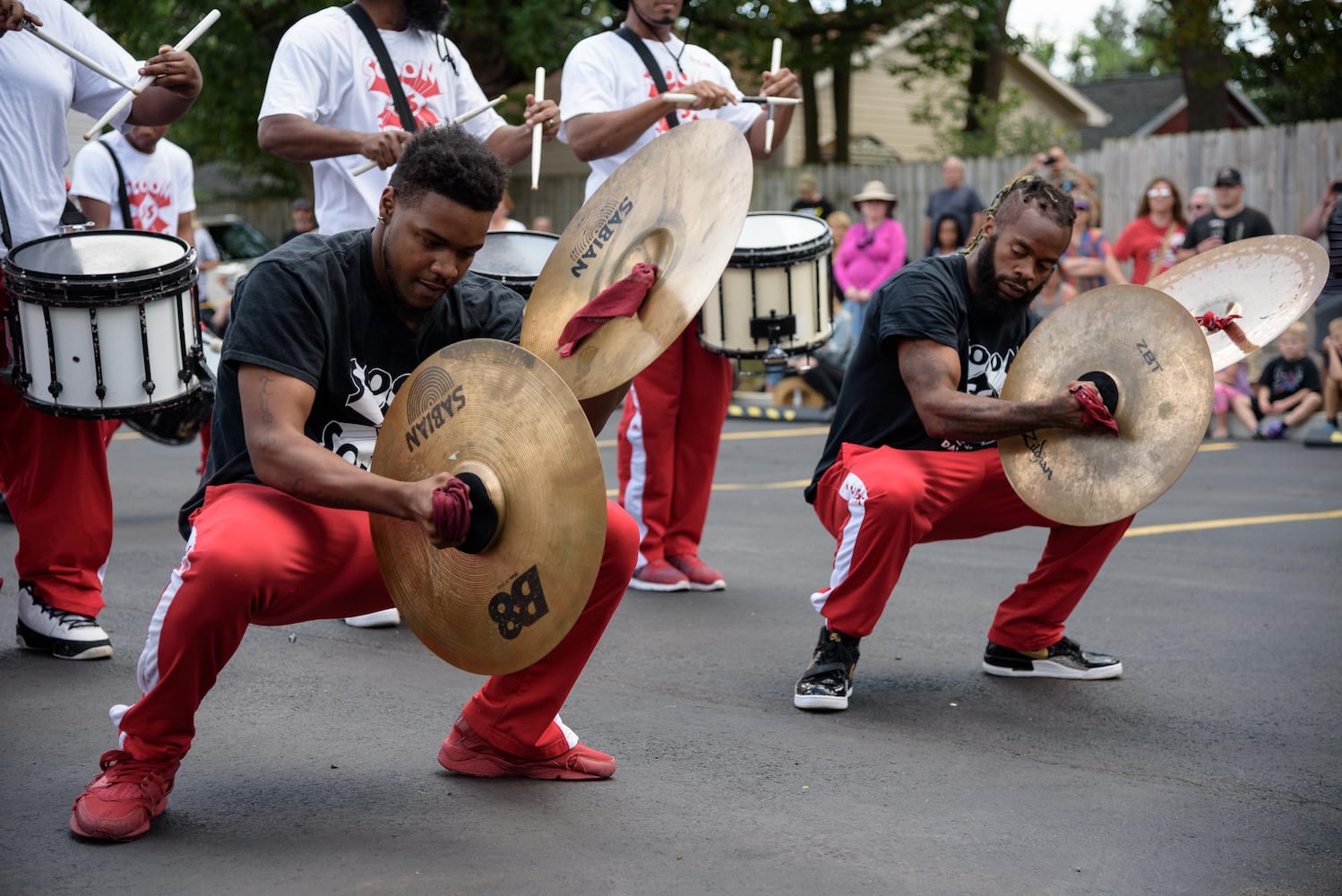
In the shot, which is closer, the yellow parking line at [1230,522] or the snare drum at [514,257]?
the snare drum at [514,257]

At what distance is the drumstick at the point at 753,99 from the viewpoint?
5137 millimetres

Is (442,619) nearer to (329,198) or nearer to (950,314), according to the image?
(950,314)

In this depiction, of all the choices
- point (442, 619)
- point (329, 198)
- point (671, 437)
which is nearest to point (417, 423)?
point (442, 619)

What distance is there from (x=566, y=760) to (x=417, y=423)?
37.9 inches

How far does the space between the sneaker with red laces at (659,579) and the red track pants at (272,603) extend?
236cm

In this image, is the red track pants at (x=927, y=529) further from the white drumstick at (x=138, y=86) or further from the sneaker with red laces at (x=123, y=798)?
the white drumstick at (x=138, y=86)

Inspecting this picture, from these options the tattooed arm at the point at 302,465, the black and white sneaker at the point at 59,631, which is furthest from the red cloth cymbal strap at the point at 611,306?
the black and white sneaker at the point at 59,631

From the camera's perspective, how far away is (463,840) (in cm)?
328

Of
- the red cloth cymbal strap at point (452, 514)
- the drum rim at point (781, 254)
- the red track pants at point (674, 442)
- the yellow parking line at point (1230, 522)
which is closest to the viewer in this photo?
the red cloth cymbal strap at point (452, 514)

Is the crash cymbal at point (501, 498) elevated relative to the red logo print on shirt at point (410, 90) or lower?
lower

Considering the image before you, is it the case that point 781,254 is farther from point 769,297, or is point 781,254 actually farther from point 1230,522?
point 1230,522

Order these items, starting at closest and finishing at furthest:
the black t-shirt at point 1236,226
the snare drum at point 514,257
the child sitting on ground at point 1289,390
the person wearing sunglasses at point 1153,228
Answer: the snare drum at point 514,257
the child sitting on ground at point 1289,390
the black t-shirt at point 1236,226
the person wearing sunglasses at point 1153,228

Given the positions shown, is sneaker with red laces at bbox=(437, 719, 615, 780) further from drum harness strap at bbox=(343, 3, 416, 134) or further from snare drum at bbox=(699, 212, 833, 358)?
snare drum at bbox=(699, 212, 833, 358)

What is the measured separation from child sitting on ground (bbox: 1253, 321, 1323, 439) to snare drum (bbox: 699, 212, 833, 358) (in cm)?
684
